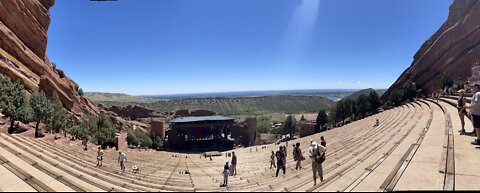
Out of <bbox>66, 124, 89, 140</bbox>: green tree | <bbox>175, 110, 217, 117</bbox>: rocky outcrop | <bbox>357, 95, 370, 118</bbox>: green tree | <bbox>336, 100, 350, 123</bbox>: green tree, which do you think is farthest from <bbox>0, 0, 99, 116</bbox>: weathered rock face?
<bbox>357, 95, 370, 118</bbox>: green tree

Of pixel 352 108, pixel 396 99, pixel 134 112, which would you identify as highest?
pixel 396 99

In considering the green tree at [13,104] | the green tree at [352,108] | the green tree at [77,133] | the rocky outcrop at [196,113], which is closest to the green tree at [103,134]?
the green tree at [77,133]

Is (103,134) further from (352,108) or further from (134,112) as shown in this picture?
(134,112)

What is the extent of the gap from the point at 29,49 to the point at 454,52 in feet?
293

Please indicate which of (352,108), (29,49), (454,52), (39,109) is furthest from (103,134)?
(454,52)

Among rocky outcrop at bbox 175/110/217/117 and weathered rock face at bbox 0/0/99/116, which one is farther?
rocky outcrop at bbox 175/110/217/117

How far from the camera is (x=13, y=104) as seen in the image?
24.9 meters

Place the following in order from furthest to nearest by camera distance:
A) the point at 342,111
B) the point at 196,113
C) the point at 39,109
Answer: the point at 196,113
the point at 342,111
the point at 39,109

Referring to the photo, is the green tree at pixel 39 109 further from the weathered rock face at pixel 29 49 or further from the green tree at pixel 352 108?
the green tree at pixel 352 108

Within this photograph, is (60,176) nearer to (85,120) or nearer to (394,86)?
(85,120)

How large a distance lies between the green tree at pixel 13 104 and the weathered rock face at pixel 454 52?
77.4 m

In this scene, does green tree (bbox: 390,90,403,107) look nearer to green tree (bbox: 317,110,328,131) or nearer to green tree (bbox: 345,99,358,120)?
green tree (bbox: 345,99,358,120)

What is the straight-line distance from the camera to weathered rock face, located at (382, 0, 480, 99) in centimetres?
6925

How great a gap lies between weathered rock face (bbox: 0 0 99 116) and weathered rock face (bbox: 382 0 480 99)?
77.0 metres
